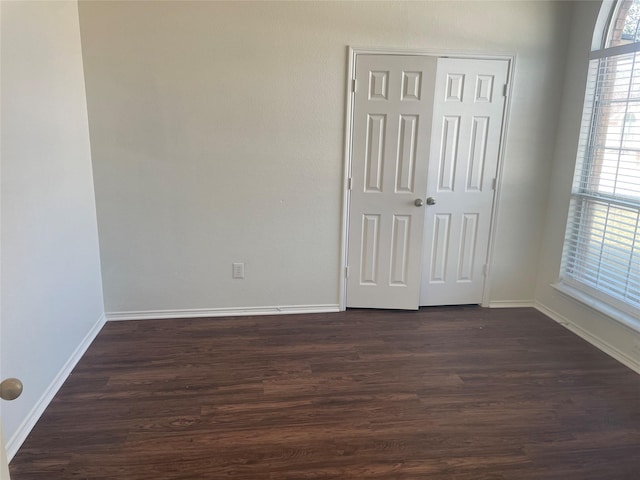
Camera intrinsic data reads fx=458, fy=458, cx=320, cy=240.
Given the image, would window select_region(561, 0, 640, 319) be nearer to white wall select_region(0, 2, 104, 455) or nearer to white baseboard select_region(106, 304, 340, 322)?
white baseboard select_region(106, 304, 340, 322)

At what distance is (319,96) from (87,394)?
8.26ft

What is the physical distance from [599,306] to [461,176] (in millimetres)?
1399

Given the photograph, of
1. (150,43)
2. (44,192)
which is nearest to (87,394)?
(44,192)

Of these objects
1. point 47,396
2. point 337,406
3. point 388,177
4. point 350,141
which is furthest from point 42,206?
point 388,177

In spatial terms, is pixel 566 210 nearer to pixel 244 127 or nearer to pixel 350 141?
pixel 350 141

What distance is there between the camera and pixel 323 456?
84.2 inches

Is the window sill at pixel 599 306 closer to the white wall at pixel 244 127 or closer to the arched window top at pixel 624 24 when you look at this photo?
the white wall at pixel 244 127

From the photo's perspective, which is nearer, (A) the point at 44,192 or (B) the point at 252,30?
(A) the point at 44,192

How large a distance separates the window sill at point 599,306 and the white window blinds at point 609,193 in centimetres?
4

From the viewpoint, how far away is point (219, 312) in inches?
147

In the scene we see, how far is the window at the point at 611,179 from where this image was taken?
3.09 meters

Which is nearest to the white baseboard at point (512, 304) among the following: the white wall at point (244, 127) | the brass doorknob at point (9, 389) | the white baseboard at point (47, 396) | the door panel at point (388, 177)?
the door panel at point (388, 177)

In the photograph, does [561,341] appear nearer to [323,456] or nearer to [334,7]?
[323,456]

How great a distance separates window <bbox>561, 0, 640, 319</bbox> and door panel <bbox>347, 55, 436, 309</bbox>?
3.96 ft
